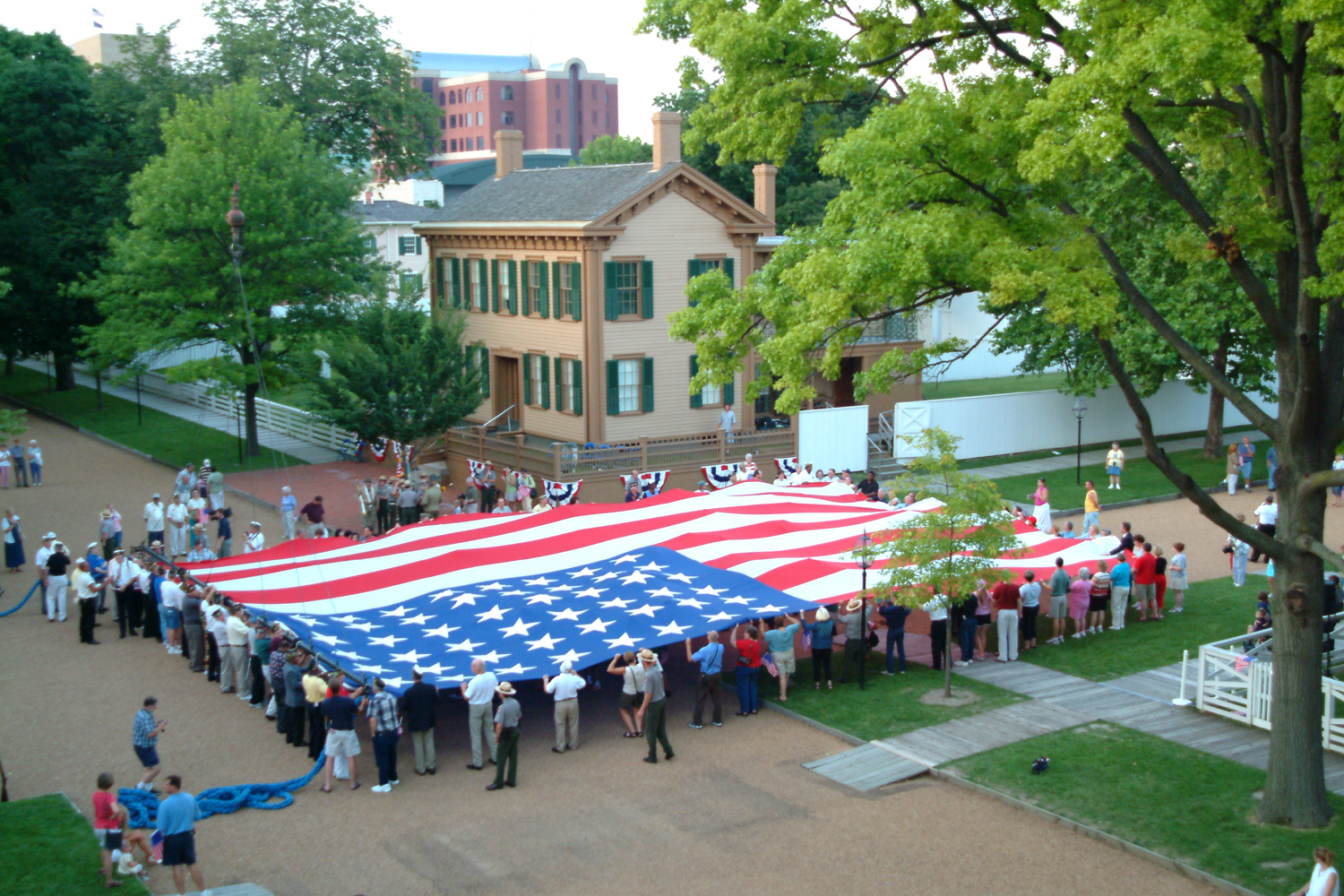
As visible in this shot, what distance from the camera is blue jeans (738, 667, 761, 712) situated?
55.7 feet

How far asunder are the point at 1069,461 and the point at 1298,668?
25895mm

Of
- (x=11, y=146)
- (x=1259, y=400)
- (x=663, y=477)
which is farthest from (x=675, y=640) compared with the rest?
(x=11, y=146)

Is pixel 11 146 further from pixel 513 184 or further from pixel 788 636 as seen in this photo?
pixel 788 636

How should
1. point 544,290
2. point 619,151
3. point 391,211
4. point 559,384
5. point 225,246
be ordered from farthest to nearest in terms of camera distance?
point 619,151, point 391,211, point 559,384, point 544,290, point 225,246

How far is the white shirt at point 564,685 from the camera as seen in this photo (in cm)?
1539

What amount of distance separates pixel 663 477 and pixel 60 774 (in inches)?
726

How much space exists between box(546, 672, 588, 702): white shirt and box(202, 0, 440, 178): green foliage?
3246 cm


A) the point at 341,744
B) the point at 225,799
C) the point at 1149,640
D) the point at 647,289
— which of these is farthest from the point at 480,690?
the point at 647,289

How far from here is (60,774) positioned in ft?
48.5

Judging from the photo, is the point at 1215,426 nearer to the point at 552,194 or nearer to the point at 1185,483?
the point at 552,194

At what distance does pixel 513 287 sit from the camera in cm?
3703

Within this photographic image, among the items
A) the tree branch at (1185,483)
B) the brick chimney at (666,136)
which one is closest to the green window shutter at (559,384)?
the brick chimney at (666,136)

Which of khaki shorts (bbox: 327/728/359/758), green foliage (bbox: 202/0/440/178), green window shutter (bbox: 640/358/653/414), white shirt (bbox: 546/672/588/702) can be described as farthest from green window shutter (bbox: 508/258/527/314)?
khaki shorts (bbox: 327/728/359/758)

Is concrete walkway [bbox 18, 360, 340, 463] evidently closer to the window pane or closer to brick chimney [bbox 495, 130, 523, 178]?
the window pane
